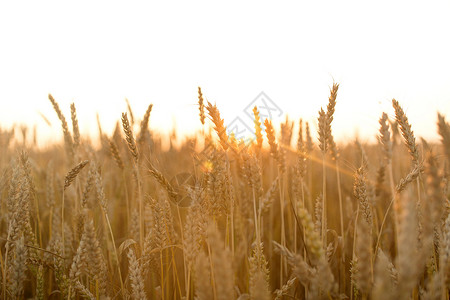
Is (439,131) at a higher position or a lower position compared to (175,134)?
lower

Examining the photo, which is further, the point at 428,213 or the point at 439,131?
the point at 439,131

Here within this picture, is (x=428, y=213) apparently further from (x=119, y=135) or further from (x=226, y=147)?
(x=119, y=135)

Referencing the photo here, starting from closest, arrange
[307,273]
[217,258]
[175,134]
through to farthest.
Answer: [217,258] < [307,273] < [175,134]

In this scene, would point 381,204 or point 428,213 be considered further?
point 381,204

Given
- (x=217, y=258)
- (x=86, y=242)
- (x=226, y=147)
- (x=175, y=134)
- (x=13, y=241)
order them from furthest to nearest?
(x=175, y=134) → (x=13, y=241) → (x=226, y=147) → (x=86, y=242) → (x=217, y=258)

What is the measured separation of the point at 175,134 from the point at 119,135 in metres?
0.85

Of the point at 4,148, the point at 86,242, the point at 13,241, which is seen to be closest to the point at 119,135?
the point at 4,148

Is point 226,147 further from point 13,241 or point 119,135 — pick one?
point 119,135

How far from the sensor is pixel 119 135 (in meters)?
3.18

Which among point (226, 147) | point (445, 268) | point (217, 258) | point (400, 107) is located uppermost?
point (400, 107)

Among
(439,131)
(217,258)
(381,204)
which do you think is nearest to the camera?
(217,258)

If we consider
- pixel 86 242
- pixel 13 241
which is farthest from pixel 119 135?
pixel 86 242

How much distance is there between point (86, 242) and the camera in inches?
54.4

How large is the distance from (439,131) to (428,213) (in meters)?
1.17
